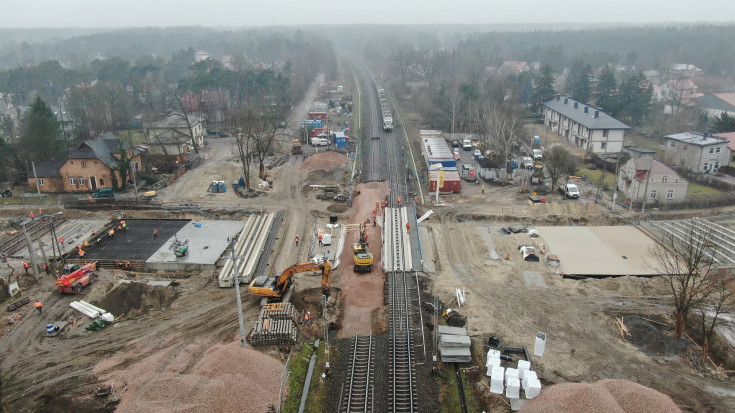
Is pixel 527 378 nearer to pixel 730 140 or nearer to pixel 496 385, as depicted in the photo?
pixel 496 385

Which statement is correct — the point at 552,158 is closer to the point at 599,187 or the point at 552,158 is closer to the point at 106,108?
the point at 599,187

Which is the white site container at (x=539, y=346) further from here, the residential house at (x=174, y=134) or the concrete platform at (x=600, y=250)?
the residential house at (x=174, y=134)

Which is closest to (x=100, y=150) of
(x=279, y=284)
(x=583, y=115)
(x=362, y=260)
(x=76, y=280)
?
(x=76, y=280)

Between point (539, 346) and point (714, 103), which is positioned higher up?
point (714, 103)

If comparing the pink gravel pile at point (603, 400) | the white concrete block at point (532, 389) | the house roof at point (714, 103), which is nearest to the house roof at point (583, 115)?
the house roof at point (714, 103)

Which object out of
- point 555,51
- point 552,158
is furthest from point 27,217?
point 555,51

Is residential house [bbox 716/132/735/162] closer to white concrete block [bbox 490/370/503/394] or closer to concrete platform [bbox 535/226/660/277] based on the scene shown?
concrete platform [bbox 535/226/660/277]
